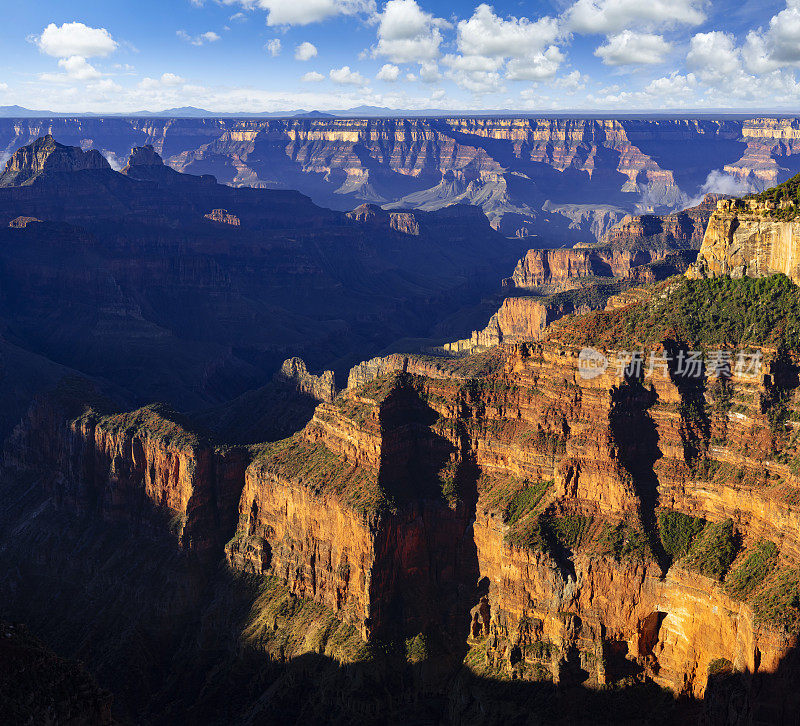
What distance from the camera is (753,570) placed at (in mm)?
66062

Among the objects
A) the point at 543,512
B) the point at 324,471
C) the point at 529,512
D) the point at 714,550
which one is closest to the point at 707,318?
the point at 714,550

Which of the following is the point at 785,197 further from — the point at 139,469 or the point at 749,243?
the point at 139,469

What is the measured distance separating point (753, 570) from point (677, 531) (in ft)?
25.3

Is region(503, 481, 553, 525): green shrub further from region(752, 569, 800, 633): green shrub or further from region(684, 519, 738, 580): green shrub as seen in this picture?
region(752, 569, 800, 633): green shrub

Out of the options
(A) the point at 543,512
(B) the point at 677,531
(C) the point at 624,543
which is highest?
(B) the point at 677,531

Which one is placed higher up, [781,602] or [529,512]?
[781,602]

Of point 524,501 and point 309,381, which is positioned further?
point 309,381

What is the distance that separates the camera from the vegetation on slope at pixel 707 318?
262ft

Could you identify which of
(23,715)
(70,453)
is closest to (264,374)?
(70,453)

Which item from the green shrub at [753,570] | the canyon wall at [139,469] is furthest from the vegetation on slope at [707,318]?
the canyon wall at [139,469]

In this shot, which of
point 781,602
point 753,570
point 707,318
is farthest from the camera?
point 707,318

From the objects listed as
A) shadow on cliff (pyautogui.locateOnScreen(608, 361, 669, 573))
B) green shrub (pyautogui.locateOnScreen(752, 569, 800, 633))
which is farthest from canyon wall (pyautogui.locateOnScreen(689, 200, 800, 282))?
green shrub (pyautogui.locateOnScreen(752, 569, 800, 633))

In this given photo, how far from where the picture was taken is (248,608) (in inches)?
3396

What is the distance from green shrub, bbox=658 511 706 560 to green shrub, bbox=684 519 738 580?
0.61 m
